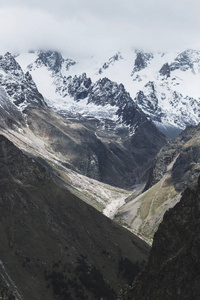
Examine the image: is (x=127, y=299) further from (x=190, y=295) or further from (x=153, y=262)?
(x=190, y=295)

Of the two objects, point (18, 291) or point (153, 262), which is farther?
point (18, 291)

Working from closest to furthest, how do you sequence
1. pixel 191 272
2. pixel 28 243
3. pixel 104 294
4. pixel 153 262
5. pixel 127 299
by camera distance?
pixel 191 272 → pixel 127 299 → pixel 153 262 → pixel 104 294 → pixel 28 243

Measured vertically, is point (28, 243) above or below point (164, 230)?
below

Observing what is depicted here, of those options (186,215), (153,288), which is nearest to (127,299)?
(153,288)

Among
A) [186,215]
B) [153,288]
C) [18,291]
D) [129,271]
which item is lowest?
[18,291]

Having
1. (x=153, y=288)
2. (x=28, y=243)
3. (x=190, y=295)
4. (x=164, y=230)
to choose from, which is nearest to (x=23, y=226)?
(x=28, y=243)

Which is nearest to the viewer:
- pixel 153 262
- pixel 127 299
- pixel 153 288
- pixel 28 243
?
pixel 153 288

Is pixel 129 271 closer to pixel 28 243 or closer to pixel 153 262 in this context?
pixel 28 243
